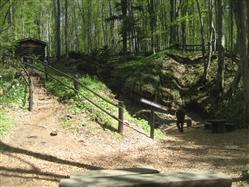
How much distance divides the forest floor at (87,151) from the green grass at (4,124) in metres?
0.20

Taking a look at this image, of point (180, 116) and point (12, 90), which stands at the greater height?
point (12, 90)

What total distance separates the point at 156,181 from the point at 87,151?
4929 millimetres

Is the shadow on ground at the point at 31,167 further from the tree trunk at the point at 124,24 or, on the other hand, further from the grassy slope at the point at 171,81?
the tree trunk at the point at 124,24

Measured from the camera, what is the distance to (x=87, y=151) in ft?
38.2

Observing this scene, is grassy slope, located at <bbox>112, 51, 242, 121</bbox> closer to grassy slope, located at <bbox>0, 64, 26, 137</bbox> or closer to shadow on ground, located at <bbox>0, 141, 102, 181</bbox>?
grassy slope, located at <bbox>0, 64, 26, 137</bbox>

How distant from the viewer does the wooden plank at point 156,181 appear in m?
6.78

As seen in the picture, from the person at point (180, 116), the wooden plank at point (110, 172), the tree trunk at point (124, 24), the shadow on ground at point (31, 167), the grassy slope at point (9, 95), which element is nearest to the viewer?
the wooden plank at point (110, 172)

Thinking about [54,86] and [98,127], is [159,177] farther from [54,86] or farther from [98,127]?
[54,86]

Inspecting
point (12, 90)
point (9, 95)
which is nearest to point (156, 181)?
point (9, 95)

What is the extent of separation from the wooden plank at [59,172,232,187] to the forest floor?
192 cm

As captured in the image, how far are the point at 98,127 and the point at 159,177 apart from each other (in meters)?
6.47

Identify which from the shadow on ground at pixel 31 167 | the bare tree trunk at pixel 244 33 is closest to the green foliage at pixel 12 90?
the shadow on ground at pixel 31 167

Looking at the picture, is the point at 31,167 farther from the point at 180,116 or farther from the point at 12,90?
the point at 180,116

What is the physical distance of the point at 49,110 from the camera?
1495 cm
